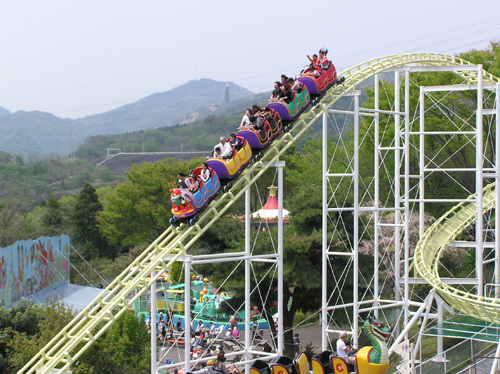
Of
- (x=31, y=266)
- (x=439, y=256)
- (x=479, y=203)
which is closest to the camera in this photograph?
(x=439, y=256)

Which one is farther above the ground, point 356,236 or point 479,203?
point 479,203

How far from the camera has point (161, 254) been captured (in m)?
15.9

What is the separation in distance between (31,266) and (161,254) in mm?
17800

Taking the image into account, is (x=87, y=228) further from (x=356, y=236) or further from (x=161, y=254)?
(x=161, y=254)

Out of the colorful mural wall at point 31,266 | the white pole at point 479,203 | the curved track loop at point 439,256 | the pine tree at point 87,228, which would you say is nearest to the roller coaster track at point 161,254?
the white pole at point 479,203

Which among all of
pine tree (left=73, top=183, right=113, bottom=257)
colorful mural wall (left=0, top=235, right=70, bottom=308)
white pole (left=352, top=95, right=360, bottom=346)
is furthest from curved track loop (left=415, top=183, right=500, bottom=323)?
pine tree (left=73, top=183, right=113, bottom=257)

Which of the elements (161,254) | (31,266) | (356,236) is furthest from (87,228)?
(161,254)

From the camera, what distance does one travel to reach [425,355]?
2300 cm

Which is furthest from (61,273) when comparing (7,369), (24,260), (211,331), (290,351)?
(7,369)

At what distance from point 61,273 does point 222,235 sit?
8.01m

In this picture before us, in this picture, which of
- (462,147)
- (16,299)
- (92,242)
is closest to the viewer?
(16,299)

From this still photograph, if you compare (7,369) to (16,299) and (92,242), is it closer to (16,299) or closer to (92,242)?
(16,299)

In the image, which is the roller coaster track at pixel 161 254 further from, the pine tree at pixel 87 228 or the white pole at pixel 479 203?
the pine tree at pixel 87 228

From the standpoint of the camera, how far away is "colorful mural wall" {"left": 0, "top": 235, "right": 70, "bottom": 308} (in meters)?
30.0
